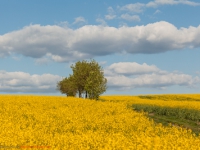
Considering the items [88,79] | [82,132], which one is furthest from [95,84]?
[82,132]

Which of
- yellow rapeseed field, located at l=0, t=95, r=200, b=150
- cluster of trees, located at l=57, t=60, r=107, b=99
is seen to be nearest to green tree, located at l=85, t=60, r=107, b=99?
cluster of trees, located at l=57, t=60, r=107, b=99

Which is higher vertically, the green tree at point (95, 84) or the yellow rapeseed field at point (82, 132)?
the green tree at point (95, 84)

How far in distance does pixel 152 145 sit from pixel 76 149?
9.92 feet

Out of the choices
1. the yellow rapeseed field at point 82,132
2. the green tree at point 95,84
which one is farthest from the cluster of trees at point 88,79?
the yellow rapeseed field at point 82,132

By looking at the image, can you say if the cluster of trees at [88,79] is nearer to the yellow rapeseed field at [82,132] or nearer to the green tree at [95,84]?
the green tree at [95,84]

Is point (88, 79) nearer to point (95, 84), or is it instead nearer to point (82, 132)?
point (95, 84)

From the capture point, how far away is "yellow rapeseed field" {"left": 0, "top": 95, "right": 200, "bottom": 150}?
13.5 metres

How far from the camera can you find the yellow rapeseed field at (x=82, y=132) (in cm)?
1346

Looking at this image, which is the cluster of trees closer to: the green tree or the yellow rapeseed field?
the green tree

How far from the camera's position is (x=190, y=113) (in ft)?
116

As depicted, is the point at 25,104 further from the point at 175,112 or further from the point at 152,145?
the point at 152,145

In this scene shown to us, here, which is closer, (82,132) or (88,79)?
(82,132)

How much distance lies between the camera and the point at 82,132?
19531mm

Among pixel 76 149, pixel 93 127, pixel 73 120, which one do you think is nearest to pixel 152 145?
pixel 76 149
